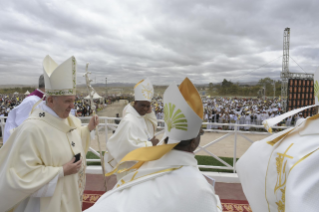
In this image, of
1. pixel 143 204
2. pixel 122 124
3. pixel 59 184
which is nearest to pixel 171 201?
pixel 143 204

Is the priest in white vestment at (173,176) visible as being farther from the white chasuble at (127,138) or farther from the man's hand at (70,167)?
the white chasuble at (127,138)

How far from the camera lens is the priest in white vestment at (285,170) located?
3.56 feet

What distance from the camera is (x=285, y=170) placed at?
4.46 feet

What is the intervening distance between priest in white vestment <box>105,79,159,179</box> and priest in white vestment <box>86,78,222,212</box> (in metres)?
1.48

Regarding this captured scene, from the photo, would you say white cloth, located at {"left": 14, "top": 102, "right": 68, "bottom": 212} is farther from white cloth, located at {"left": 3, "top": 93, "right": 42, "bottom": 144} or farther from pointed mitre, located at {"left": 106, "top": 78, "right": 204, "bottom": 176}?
white cloth, located at {"left": 3, "top": 93, "right": 42, "bottom": 144}

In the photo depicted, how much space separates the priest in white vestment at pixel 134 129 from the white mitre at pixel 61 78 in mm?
1118

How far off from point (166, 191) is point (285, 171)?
0.91 metres

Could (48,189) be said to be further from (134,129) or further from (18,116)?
(18,116)

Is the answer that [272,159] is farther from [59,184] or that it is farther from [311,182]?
[59,184]

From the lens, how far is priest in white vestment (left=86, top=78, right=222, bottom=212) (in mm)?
1119

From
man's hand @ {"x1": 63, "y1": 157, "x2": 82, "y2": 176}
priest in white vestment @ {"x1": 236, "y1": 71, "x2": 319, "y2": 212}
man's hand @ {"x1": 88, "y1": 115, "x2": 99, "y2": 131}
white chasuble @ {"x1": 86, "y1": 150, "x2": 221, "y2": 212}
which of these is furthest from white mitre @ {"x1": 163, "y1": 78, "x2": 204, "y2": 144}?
man's hand @ {"x1": 88, "y1": 115, "x2": 99, "y2": 131}

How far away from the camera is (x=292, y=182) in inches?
46.0

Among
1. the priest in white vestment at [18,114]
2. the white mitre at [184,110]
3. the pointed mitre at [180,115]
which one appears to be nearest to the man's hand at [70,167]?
the pointed mitre at [180,115]

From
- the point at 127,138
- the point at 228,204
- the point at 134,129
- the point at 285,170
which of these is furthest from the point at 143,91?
the point at 228,204
